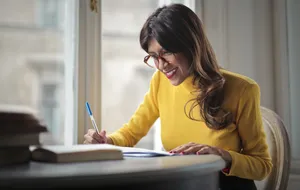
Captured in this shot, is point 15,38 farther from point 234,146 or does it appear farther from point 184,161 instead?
point 184,161

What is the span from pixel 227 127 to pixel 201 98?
12 centimetres

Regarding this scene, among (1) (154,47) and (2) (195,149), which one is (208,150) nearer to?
(2) (195,149)

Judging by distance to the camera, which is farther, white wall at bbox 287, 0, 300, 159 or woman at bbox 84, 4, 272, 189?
white wall at bbox 287, 0, 300, 159

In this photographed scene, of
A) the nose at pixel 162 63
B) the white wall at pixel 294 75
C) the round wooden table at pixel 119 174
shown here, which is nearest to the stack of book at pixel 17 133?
the round wooden table at pixel 119 174

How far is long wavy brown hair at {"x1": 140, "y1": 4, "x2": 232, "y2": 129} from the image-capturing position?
1331 mm

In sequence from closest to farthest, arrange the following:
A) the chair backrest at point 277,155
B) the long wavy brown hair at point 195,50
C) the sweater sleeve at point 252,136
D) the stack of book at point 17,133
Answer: the stack of book at point 17,133
the sweater sleeve at point 252,136
the long wavy brown hair at point 195,50
the chair backrest at point 277,155

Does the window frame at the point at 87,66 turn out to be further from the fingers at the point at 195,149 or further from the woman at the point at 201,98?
the fingers at the point at 195,149

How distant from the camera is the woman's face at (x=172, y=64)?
1.37 meters

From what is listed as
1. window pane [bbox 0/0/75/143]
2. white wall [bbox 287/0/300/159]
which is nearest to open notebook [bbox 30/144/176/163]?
window pane [bbox 0/0/75/143]

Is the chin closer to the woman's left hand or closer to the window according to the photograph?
the woman's left hand

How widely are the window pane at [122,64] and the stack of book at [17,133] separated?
0.97m

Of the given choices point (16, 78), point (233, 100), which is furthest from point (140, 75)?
point (233, 100)

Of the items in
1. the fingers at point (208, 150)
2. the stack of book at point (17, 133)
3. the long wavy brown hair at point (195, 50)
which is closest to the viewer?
the stack of book at point (17, 133)

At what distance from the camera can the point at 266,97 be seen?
2.03m
